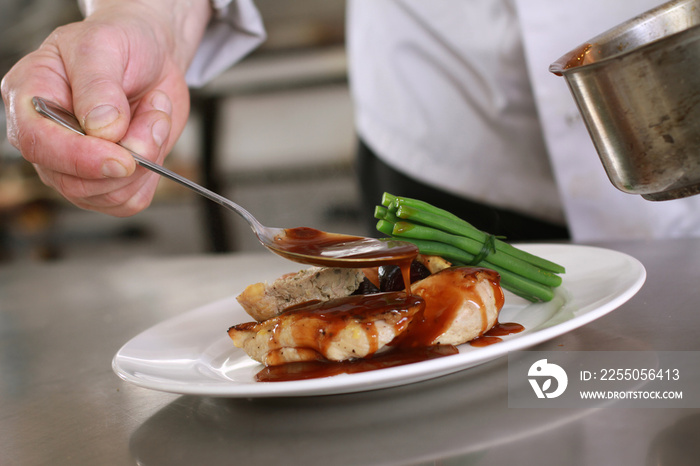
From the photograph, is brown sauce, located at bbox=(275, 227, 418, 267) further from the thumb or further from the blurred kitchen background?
the blurred kitchen background

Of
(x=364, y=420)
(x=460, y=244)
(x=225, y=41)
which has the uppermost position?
(x=225, y=41)

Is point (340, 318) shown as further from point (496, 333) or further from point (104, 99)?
point (104, 99)

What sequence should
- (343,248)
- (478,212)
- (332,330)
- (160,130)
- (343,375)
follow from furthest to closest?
(478,212)
(160,130)
(343,248)
(332,330)
(343,375)

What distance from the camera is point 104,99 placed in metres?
0.98

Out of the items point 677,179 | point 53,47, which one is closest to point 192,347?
point 53,47

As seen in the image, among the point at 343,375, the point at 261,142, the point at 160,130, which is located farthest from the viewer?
the point at 261,142

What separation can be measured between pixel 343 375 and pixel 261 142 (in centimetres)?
356

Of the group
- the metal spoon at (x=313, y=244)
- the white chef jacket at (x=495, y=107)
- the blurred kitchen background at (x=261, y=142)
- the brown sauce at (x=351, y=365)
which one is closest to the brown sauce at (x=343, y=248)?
A: the metal spoon at (x=313, y=244)

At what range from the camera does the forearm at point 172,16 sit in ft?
4.30

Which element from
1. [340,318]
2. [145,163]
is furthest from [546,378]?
[145,163]

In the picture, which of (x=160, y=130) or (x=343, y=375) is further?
(x=160, y=130)

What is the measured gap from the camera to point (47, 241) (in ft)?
16.3

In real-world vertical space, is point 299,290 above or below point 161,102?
below

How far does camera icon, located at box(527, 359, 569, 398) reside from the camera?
0.69m
